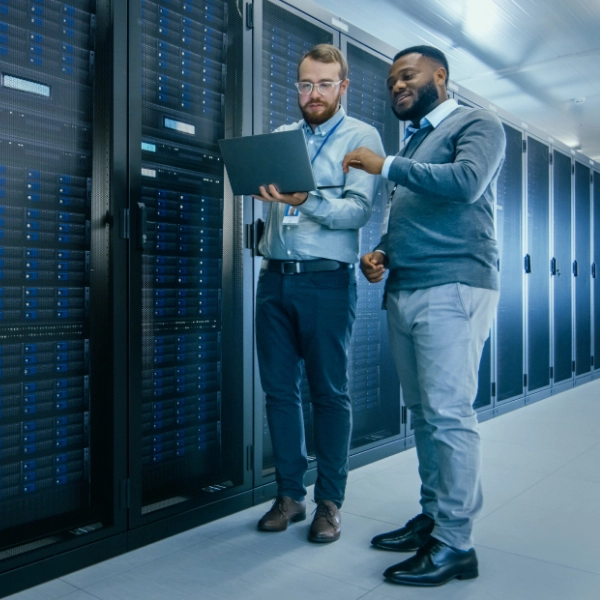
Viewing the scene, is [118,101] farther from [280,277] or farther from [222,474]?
[222,474]

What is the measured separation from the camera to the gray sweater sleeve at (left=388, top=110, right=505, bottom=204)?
5.15 ft

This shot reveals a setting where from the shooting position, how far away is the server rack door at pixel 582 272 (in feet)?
17.4

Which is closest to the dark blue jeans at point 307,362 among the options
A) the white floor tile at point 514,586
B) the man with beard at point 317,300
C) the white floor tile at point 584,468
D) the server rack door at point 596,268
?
the man with beard at point 317,300

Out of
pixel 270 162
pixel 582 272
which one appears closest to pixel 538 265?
pixel 582 272

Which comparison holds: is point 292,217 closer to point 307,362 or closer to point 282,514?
point 307,362

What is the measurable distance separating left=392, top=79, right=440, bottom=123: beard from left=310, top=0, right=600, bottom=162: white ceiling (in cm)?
325

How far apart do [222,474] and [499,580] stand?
102 cm

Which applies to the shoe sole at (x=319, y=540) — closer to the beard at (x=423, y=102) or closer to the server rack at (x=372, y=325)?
the server rack at (x=372, y=325)

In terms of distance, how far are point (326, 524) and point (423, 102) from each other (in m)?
1.32

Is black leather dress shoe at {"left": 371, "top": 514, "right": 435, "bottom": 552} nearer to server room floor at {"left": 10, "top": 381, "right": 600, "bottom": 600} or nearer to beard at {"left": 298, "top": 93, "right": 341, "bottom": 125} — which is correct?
server room floor at {"left": 10, "top": 381, "right": 600, "bottom": 600}

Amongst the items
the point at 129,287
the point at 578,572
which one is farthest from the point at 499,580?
the point at 129,287

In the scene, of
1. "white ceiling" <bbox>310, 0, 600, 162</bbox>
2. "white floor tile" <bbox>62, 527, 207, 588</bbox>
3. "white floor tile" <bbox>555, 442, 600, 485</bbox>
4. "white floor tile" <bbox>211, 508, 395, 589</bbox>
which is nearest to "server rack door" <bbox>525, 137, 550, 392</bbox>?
"white ceiling" <bbox>310, 0, 600, 162</bbox>

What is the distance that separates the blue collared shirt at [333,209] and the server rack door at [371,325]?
82 centimetres

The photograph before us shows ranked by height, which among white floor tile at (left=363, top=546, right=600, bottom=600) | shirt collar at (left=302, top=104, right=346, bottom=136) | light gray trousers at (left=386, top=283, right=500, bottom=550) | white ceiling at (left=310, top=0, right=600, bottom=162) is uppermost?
white ceiling at (left=310, top=0, right=600, bottom=162)
